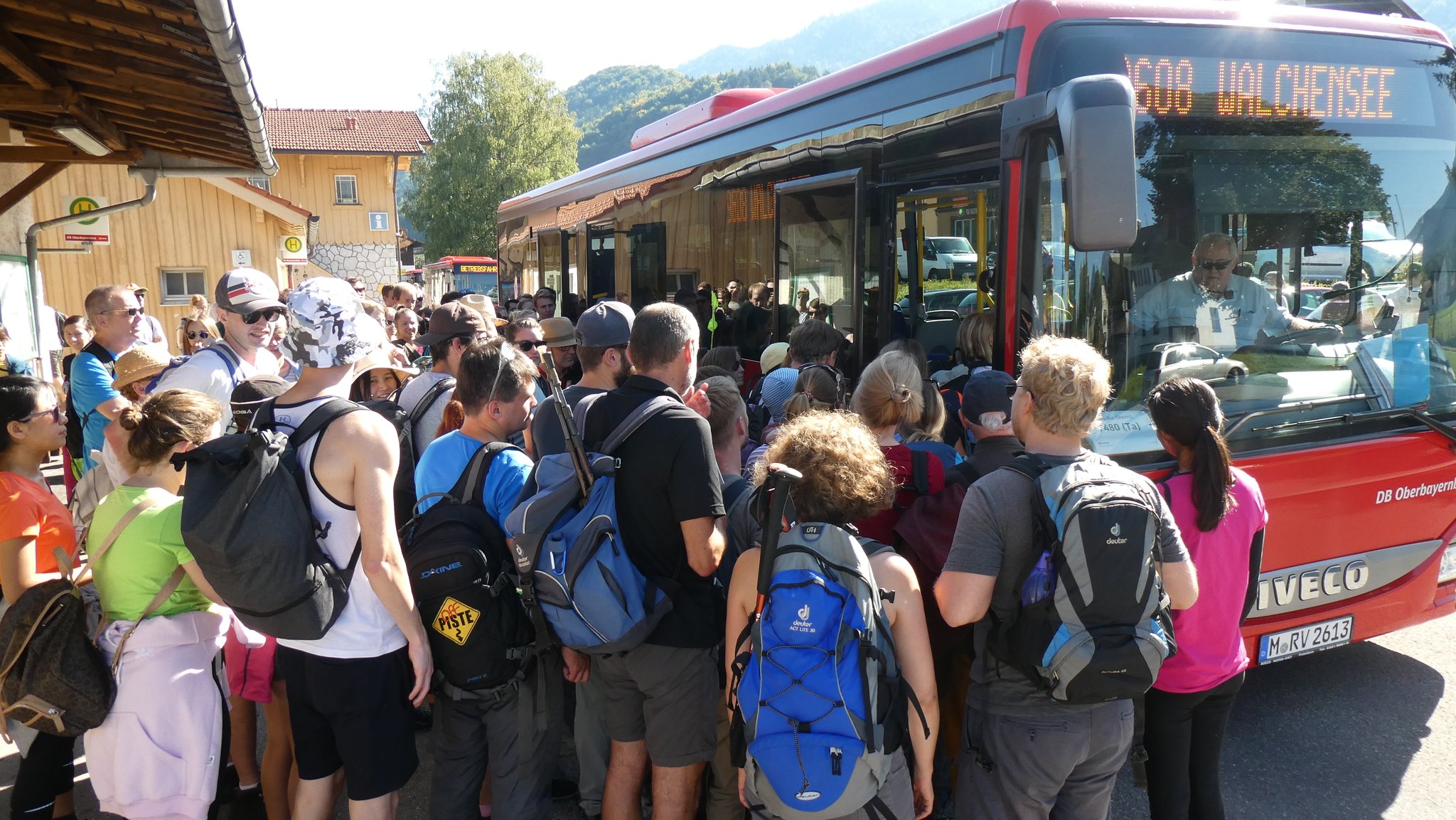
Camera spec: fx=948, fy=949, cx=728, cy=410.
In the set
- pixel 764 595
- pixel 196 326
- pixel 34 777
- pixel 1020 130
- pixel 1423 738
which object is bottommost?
→ pixel 1423 738

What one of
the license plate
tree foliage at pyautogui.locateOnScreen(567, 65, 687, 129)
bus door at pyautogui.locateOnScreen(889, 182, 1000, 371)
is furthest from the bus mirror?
tree foliage at pyautogui.locateOnScreen(567, 65, 687, 129)

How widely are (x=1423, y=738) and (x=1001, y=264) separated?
2.84 meters

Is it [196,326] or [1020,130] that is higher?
[1020,130]

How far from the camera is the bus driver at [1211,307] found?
12.6 feet

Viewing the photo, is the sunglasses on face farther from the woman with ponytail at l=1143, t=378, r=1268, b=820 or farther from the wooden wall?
the wooden wall

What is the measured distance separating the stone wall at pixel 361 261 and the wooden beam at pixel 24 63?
A: 35.1 metres

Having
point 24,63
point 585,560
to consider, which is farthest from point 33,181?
point 585,560

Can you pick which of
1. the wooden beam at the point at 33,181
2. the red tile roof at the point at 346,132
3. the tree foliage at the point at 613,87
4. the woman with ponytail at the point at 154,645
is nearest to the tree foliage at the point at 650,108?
the tree foliage at the point at 613,87

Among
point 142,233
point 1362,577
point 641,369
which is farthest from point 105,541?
point 142,233

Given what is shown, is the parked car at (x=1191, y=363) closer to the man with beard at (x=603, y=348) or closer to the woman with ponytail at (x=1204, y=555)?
the woman with ponytail at (x=1204, y=555)

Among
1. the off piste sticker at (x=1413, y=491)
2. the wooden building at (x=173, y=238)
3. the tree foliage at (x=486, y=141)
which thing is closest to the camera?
the off piste sticker at (x=1413, y=491)

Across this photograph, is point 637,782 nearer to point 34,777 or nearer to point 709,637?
point 709,637

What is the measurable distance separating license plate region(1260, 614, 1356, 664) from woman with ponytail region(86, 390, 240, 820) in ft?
13.2

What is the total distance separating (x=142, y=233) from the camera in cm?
2412
